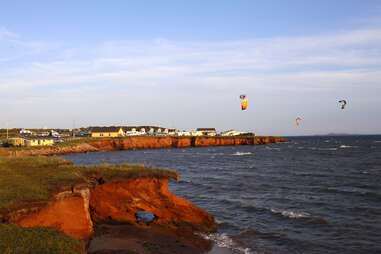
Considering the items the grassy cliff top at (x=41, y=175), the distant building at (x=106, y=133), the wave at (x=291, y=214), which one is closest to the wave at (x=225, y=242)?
the grassy cliff top at (x=41, y=175)

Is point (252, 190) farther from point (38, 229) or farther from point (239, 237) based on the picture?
point (38, 229)

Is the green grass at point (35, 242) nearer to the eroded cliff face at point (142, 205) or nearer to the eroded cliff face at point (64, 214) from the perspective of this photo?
the eroded cliff face at point (64, 214)

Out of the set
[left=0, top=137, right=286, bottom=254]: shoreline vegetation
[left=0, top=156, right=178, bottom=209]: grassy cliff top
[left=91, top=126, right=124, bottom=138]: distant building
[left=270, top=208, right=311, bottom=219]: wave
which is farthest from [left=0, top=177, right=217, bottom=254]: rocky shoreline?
[left=91, top=126, right=124, bottom=138]: distant building

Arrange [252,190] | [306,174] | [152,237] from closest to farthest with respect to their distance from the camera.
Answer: [152,237] < [252,190] < [306,174]

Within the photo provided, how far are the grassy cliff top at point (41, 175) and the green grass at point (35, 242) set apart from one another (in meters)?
2.60

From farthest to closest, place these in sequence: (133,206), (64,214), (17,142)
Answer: (17,142) → (133,206) → (64,214)

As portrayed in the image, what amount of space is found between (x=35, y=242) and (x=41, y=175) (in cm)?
827

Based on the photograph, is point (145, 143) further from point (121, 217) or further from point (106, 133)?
point (121, 217)

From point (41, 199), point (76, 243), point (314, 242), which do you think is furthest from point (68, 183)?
point (314, 242)

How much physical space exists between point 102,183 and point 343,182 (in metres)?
31.4

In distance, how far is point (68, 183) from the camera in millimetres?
15352

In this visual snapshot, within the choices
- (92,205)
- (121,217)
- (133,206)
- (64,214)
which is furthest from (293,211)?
(64,214)

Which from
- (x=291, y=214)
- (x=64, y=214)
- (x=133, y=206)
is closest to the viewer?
(x=64, y=214)

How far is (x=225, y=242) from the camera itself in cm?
1755
